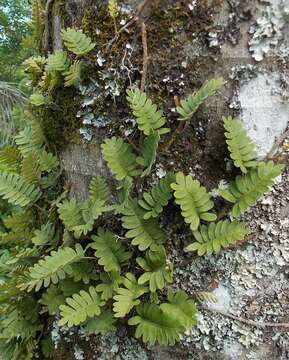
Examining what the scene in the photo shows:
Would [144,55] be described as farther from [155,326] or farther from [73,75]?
[155,326]

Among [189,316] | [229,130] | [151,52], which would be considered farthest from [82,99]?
[189,316]

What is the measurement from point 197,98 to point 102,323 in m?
0.64

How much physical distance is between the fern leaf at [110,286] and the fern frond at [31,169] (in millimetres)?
465

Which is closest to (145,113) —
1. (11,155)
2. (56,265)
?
(56,265)

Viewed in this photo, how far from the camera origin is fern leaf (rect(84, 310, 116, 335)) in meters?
1.28

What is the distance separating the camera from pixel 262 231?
49.0 inches

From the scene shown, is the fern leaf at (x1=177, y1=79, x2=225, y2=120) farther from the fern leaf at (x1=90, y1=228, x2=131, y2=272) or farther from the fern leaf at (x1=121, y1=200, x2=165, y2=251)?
the fern leaf at (x1=90, y1=228, x2=131, y2=272)

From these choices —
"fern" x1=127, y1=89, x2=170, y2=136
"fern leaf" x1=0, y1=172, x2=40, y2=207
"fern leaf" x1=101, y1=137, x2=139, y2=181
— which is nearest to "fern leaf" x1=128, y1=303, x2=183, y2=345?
"fern leaf" x1=101, y1=137, x2=139, y2=181

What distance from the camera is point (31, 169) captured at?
158 centimetres

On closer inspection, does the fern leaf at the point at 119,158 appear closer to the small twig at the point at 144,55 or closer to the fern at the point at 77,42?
the small twig at the point at 144,55

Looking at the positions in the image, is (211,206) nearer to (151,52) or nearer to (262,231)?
(262,231)

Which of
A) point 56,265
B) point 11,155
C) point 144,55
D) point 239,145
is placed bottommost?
point 56,265

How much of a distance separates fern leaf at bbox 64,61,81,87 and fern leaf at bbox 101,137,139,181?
0.78ft

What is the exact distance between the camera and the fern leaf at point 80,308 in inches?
49.6
